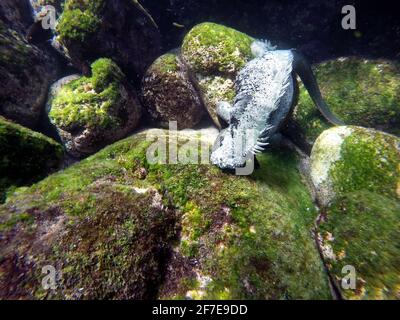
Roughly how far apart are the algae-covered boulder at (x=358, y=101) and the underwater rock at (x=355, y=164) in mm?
846

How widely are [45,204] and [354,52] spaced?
326 inches

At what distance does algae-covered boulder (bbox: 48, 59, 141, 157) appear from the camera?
592 cm

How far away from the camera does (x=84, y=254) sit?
2.80m

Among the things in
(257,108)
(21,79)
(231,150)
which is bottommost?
(231,150)

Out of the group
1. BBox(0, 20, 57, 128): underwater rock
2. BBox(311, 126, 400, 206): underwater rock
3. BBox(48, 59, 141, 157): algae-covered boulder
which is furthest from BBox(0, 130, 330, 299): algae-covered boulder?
BBox(0, 20, 57, 128): underwater rock

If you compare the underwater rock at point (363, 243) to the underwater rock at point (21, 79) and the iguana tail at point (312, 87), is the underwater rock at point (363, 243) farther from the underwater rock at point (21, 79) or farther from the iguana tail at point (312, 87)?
the underwater rock at point (21, 79)

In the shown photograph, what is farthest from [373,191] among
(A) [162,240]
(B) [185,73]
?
Answer: (B) [185,73]

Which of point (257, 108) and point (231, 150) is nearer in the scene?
point (231, 150)

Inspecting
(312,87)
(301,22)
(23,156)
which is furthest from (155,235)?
(301,22)

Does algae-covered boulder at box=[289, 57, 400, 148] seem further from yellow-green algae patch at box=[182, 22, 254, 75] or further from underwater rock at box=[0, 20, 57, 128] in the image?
underwater rock at box=[0, 20, 57, 128]

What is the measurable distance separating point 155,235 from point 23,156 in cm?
253

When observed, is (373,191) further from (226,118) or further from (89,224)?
(89,224)

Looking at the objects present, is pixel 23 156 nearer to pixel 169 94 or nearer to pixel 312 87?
pixel 169 94

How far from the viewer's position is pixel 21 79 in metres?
6.12
